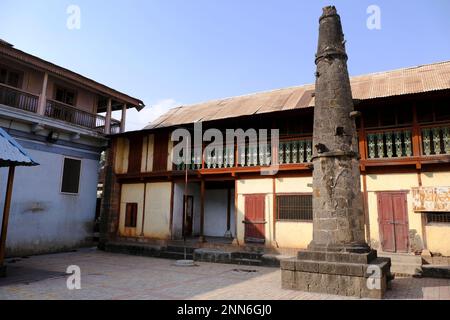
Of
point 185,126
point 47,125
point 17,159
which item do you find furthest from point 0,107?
point 185,126

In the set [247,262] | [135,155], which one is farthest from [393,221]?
[135,155]

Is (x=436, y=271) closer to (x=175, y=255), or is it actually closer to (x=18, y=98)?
(x=175, y=255)

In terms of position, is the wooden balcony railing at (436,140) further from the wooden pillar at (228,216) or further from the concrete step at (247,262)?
the wooden pillar at (228,216)

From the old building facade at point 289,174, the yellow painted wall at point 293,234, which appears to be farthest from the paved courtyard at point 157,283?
the old building facade at point 289,174

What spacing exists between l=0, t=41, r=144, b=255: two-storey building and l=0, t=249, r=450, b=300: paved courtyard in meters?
2.18

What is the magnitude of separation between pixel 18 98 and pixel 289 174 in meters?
11.7

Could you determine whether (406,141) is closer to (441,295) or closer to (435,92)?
(435,92)

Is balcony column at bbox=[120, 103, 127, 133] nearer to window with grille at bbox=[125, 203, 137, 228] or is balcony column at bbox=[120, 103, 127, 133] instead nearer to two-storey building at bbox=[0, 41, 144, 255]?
two-storey building at bbox=[0, 41, 144, 255]

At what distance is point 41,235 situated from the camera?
14672 mm

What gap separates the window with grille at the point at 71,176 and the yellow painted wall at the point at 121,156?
183 cm

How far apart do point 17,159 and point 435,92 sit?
12336 mm

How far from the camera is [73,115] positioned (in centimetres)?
1639

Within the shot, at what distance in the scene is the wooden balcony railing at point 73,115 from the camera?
1547 centimetres
